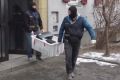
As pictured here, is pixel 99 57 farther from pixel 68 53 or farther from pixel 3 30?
pixel 3 30

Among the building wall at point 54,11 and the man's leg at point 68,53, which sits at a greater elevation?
the building wall at point 54,11

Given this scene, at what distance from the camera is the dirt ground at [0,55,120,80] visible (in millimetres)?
8789

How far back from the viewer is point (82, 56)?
1138 cm

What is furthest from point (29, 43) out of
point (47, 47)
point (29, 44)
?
point (47, 47)

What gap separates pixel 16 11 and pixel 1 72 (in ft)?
8.69

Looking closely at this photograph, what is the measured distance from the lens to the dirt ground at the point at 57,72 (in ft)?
28.8

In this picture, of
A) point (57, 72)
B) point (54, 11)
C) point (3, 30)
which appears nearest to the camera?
point (57, 72)

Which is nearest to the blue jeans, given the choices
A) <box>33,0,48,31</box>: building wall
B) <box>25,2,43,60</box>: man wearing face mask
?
<box>25,2,43,60</box>: man wearing face mask

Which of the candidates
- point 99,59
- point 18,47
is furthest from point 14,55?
point 99,59

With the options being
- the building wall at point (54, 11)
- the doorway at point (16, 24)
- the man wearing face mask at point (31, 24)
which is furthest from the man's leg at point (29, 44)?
the building wall at point (54, 11)

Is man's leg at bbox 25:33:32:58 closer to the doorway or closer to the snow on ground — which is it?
the doorway

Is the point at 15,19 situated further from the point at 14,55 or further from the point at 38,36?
the point at 38,36

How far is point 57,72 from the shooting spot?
9266mm

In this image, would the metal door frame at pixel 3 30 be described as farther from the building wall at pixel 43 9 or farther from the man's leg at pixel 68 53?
the man's leg at pixel 68 53
